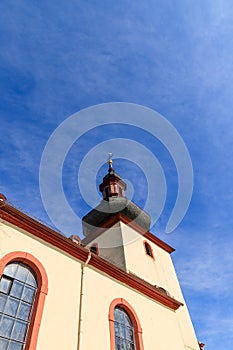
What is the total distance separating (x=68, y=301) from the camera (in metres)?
8.48

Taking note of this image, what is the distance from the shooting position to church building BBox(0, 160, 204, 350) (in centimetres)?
729

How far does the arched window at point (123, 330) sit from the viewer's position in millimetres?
9387

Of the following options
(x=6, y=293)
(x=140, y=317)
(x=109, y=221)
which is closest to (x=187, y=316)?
(x=140, y=317)

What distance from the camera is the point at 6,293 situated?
7270 millimetres

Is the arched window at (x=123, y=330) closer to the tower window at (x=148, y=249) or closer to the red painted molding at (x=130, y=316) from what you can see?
the red painted molding at (x=130, y=316)

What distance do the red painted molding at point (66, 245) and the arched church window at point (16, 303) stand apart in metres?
1.18

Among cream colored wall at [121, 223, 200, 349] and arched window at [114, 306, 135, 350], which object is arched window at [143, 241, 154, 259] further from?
arched window at [114, 306, 135, 350]

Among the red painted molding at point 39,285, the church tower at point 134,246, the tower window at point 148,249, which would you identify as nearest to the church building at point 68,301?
the red painted molding at point 39,285

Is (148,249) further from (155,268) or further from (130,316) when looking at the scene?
(130,316)

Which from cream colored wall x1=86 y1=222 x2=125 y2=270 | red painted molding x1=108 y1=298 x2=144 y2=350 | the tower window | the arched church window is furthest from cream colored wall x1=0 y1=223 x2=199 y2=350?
the tower window

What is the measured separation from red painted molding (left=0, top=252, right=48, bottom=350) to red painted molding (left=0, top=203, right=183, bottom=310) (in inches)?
34.8

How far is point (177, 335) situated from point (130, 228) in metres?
7.53

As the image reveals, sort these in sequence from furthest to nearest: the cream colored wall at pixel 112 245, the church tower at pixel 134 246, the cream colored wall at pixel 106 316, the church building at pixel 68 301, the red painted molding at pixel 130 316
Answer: the cream colored wall at pixel 112 245
the church tower at pixel 134 246
the red painted molding at pixel 130 316
the cream colored wall at pixel 106 316
the church building at pixel 68 301

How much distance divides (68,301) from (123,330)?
107 inches
